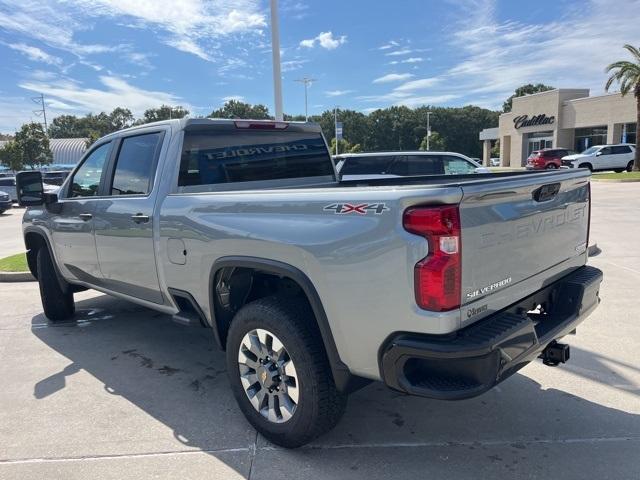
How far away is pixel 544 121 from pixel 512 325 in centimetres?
5345

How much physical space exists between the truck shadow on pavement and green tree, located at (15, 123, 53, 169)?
50463 mm

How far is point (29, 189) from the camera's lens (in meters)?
5.10

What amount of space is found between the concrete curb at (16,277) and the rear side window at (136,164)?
4.65 meters

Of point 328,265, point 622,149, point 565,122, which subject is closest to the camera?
point 328,265

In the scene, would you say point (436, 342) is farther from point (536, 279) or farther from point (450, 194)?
point (536, 279)

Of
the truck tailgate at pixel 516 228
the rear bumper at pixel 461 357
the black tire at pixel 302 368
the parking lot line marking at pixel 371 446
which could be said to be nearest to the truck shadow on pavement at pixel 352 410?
the parking lot line marking at pixel 371 446

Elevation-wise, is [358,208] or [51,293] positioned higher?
[358,208]

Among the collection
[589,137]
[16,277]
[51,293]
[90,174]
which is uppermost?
[90,174]

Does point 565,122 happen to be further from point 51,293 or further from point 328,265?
point 328,265

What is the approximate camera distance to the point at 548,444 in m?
3.15

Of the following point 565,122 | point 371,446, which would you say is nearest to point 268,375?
point 371,446

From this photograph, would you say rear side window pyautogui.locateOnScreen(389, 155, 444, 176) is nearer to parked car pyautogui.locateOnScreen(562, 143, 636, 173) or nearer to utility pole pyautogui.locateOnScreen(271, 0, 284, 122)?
utility pole pyautogui.locateOnScreen(271, 0, 284, 122)

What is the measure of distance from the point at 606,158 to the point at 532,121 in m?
20.0

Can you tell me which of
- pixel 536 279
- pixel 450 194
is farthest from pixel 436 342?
pixel 536 279
